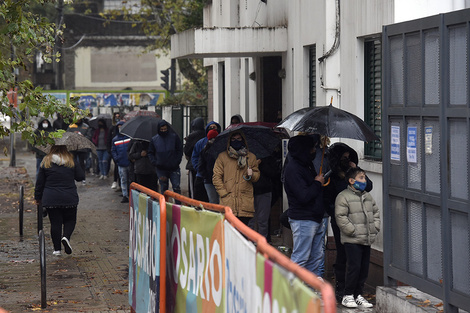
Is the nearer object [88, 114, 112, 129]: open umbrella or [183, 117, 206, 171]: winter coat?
[183, 117, 206, 171]: winter coat

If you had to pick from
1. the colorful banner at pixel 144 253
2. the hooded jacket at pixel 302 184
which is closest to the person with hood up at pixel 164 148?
the hooded jacket at pixel 302 184

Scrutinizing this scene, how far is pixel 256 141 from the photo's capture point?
11984 mm

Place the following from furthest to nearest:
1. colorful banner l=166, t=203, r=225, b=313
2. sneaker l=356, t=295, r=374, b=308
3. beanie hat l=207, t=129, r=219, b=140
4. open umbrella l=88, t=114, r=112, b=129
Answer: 1. open umbrella l=88, t=114, r=112, b=129
2. beanie hat l=207, t=129, r=219, b=140
3. sneaker l=356, t=295, r=374, b=308
4. colorful banner l=166, t=203, r=225, b=313

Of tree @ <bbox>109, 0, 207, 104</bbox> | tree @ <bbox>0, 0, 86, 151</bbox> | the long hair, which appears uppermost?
tree @ <bbox>109, 0, 207, 104</bbox>

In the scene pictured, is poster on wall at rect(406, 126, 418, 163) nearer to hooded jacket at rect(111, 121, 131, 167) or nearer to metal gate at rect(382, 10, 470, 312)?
metal gate at rect(382, 10, 470, 312)

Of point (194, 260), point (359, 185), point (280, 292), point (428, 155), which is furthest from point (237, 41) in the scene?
point (280, 292)

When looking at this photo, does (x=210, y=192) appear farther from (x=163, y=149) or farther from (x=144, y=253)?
(x=144, y=253)

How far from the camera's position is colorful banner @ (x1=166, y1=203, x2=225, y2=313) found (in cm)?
548

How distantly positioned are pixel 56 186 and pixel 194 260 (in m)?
6.35

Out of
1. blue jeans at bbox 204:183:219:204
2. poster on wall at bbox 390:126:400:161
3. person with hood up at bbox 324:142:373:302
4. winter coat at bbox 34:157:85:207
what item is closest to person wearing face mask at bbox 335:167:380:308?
person with hood up at bbox 324:142:373:302

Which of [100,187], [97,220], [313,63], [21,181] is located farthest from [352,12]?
[21,181]

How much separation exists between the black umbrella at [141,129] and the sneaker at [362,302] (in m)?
8.72

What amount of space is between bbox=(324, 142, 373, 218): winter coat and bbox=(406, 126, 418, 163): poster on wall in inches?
64.4

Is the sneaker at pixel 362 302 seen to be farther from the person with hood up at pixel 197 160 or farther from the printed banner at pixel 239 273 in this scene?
the person with hood up at pixel 197 160
